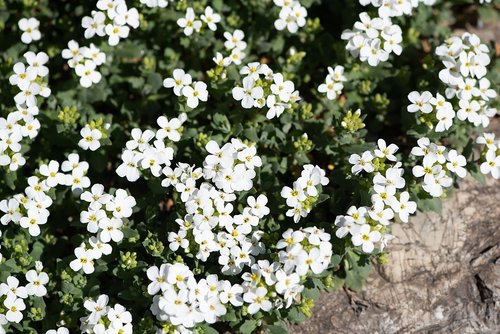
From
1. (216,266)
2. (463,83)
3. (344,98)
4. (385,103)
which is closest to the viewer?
(216,266)

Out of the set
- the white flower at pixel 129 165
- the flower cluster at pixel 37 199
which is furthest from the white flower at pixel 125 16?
the flower cluster at pixel 37 199

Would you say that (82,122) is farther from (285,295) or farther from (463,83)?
(463,83)

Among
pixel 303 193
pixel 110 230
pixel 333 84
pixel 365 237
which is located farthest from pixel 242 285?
pixel 333 84

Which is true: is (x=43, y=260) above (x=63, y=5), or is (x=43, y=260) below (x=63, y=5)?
below

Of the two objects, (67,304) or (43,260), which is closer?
(67,304)

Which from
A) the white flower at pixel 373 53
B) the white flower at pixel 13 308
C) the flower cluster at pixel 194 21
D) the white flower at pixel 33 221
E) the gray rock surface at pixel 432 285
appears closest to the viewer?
the white flower at pixel 13 308

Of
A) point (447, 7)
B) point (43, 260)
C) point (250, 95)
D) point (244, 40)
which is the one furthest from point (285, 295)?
point (447, 7)

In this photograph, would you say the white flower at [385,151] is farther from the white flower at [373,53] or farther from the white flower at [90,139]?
the white flower at [90,139]
